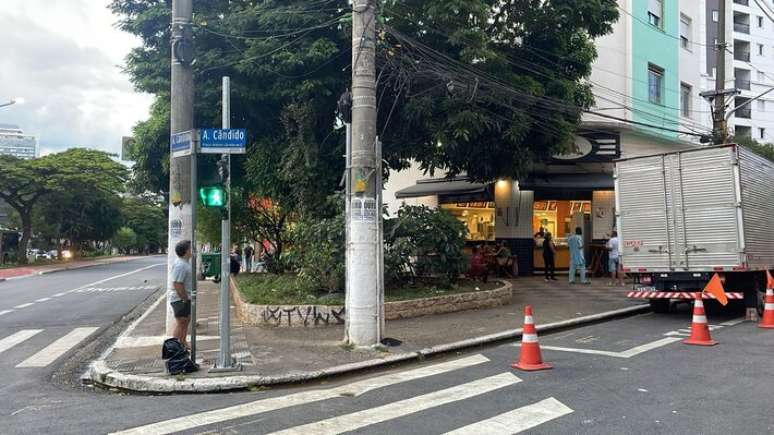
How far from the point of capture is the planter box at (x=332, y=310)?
36.0 feet

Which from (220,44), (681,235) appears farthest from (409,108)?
(681,235)

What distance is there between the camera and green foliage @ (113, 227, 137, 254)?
83750 mm

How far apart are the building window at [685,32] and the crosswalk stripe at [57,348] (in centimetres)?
2551

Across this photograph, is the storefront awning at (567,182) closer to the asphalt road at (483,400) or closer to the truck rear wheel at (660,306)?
the truck rear wheel at (660,306)

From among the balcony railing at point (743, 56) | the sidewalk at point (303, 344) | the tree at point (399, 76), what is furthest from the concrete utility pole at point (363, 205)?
the balcony railing at point (743, 56)

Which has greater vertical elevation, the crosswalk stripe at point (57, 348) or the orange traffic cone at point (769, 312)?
the orange traffic cone at point (769, 312)

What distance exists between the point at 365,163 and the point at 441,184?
13429 mm

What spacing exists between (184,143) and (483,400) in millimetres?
5173

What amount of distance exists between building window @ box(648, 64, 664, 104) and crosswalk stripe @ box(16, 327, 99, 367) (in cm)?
2124

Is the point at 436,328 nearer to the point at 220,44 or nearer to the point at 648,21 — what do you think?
the point at 220,44

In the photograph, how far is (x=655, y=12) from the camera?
23812 mm

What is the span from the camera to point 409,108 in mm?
14000

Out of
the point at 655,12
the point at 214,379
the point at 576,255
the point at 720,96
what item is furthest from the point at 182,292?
the point at 655,12

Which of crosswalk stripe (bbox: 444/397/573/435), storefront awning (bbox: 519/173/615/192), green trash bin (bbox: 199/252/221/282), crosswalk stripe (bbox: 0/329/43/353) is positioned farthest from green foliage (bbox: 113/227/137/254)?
crosswalk stripe (bbox: 444/397/573/435)
